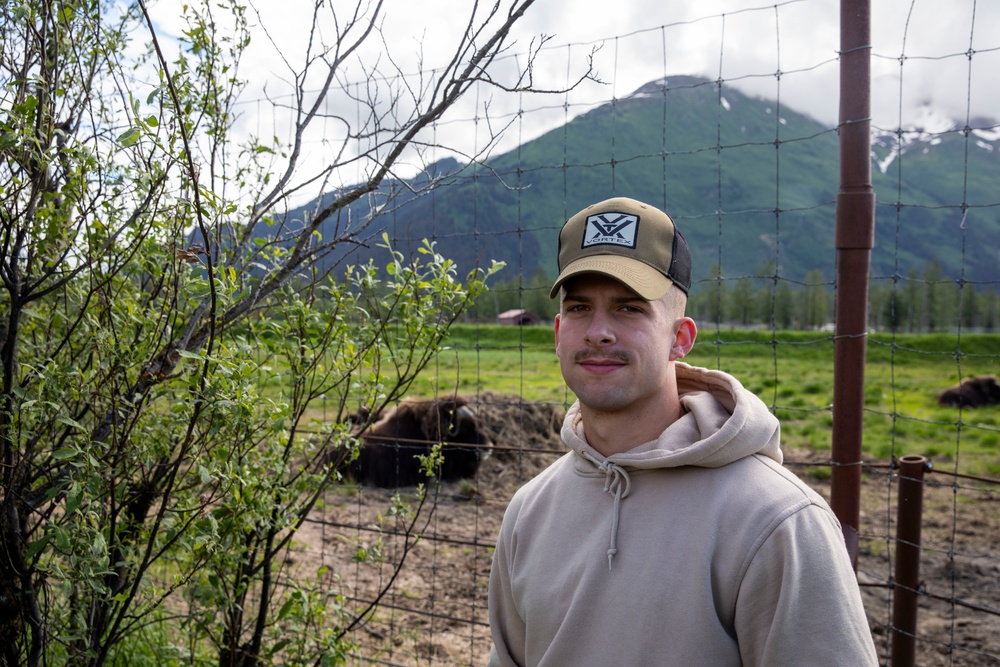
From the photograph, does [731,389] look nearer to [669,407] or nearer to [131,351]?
[669,407]

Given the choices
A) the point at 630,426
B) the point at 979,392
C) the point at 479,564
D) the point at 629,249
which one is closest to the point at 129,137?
the point at 629,249

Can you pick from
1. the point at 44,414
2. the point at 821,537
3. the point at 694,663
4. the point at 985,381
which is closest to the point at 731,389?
the point at 821,537

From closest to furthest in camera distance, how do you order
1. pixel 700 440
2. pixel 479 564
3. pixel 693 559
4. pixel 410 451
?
pixel 693 559 → pixel 700 440 → pixel 479 564 → pixel 410 451

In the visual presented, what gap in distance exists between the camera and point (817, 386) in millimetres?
16328

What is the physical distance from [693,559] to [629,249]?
1.93 ft

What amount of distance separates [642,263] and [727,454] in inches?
15.6

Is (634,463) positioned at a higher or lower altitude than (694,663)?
higher

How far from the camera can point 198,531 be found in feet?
6.73

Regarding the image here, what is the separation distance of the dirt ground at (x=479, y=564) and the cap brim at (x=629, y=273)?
48.3 inches

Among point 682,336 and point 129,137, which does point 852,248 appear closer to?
point 682,336

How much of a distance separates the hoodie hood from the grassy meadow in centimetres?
→ 144

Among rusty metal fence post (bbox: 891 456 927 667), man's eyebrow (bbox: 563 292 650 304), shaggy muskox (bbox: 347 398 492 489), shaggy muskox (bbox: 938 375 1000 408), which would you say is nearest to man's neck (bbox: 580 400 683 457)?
man's eyebrow (bbox: 563 292 650 304)

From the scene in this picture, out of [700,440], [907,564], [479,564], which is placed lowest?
[479,564]

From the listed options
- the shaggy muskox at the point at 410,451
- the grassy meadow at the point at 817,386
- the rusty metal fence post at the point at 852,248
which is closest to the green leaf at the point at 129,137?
the grassy meadow at the point at 817,386
